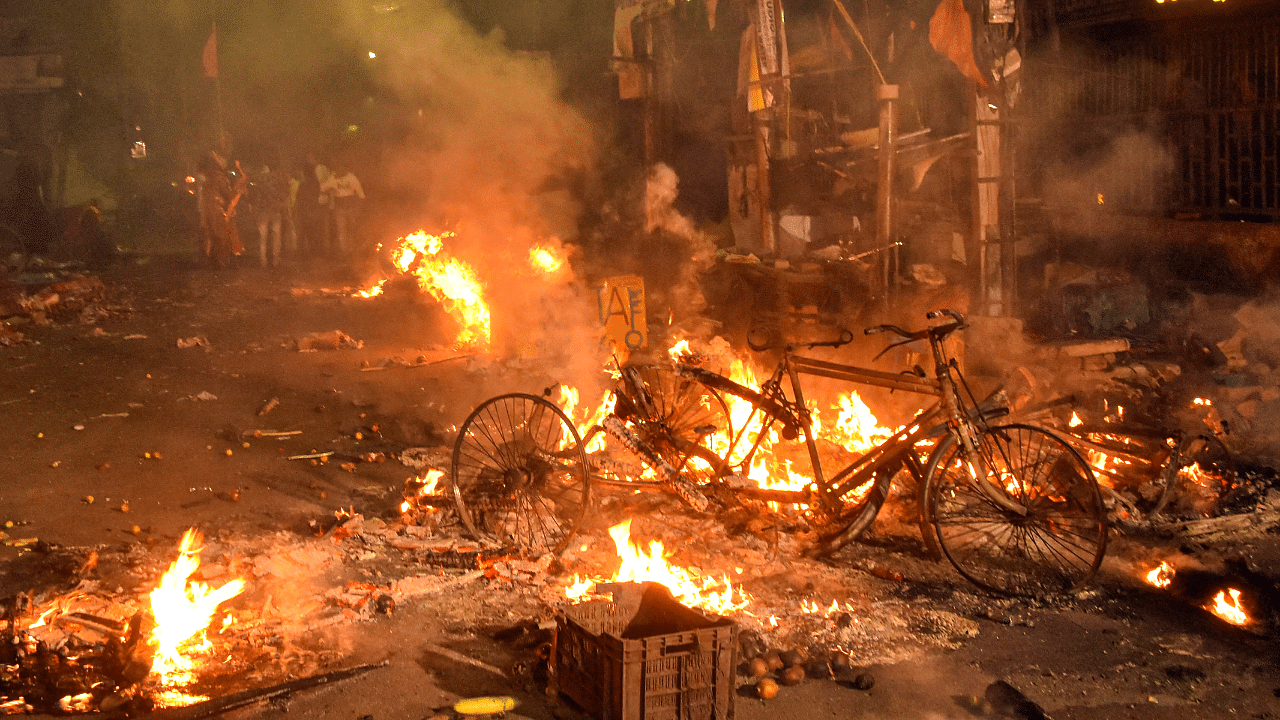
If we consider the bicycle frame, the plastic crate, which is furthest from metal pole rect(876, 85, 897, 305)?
the plastic crate

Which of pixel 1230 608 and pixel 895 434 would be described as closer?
pixel 1230 608

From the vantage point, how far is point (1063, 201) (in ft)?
43.5

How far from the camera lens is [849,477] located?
6383 millimetres

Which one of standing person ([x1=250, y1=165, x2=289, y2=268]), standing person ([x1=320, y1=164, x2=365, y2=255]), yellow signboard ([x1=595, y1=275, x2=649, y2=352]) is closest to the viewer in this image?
yellow signboard ([x1=595, y1=275, x2=649, y2=352])

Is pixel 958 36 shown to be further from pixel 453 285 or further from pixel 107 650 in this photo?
pixel 107 650

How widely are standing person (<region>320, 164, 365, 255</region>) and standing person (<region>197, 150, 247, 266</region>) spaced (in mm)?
2100

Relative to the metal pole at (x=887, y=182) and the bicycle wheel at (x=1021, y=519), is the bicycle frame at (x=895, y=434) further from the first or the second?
the metal pole at (x=887, y=182)

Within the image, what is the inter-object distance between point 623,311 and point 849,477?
4256 millimetres

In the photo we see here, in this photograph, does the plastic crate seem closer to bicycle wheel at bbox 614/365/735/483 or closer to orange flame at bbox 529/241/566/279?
bicycle wheel at bbox 614/365/735/483

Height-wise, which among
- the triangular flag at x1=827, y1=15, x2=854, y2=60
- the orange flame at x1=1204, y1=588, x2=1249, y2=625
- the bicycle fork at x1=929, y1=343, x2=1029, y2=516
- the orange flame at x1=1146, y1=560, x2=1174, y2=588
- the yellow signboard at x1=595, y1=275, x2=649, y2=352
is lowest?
the orange flame at x1=1204, y1=588, x2=1249, y2=625

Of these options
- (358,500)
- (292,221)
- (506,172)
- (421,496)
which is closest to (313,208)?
(292,221)

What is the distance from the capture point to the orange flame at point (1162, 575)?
20.0 ft

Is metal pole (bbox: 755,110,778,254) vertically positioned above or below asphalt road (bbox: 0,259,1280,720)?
above

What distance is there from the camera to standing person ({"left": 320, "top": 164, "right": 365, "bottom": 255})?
20.9 m
